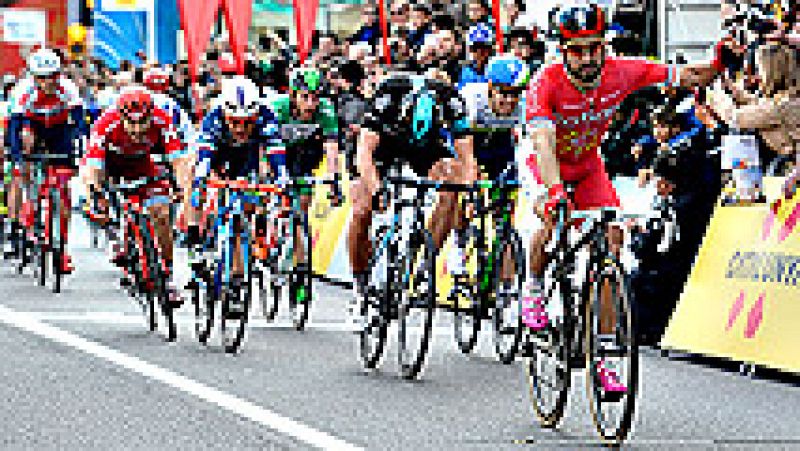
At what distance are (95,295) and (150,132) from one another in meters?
3.68

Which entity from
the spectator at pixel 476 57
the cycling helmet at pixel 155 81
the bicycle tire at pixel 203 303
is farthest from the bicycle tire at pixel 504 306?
the cycling helmet at pixel 155 81

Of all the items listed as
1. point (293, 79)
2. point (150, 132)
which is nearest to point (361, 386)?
point (150, 132)

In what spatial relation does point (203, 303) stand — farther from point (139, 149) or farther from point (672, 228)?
point (672, 228)

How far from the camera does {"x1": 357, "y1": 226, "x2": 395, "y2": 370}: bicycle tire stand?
11598 mm

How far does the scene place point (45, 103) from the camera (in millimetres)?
18609

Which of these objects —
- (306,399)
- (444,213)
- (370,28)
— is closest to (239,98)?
(444,213)

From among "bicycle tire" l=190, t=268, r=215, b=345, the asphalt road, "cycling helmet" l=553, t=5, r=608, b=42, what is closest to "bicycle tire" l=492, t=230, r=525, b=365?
→ the asphalt road

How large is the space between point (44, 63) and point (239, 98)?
429cm

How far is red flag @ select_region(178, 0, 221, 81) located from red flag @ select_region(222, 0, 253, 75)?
0.33m

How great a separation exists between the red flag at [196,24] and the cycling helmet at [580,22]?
16.8m

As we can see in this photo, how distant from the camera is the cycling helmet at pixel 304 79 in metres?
16.7

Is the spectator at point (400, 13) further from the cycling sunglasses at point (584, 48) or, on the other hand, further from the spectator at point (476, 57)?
the cycling sunglasses at point (584, 48)

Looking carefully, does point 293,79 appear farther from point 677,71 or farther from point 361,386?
point 677,71

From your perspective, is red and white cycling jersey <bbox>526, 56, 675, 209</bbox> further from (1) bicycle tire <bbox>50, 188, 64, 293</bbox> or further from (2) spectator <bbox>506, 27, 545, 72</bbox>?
(1) bicycle tire <bbox>50, 188, 64, 293</bbox>
